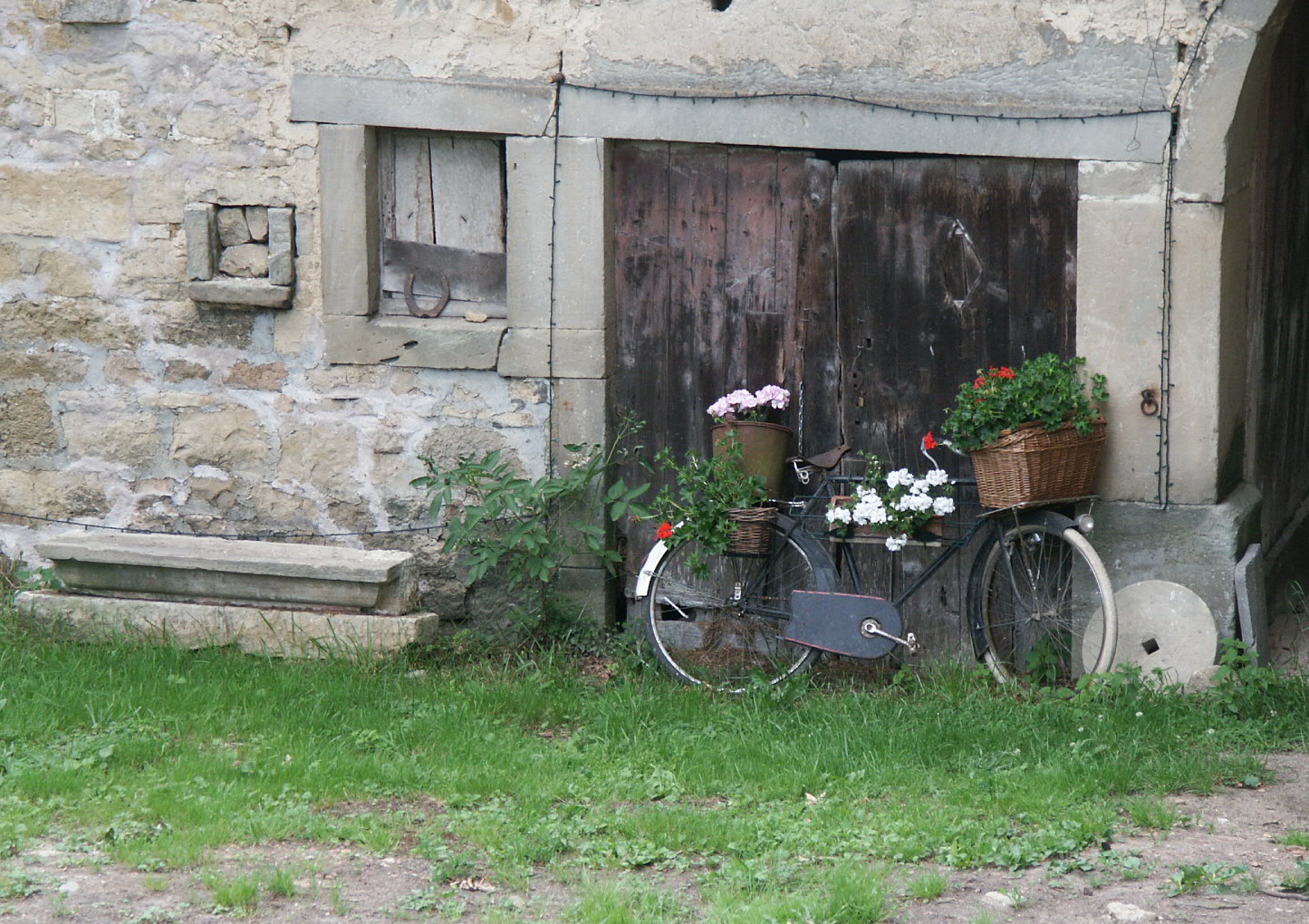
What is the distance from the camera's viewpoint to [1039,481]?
216 inches

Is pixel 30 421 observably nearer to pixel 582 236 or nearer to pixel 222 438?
pixel 222 438

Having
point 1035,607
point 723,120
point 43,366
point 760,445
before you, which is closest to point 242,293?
point 43,366

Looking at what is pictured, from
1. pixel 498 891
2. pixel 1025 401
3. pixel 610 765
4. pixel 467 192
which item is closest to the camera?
pixel 498 891

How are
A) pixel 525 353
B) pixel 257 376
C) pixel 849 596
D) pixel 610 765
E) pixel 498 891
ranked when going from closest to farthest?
pixel 498 891
pixel 610 765
pixel 849 596
pixel 525 353
pixel 257 376

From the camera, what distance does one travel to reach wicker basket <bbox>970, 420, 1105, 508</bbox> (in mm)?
5445

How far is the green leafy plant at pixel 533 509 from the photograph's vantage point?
6.02 meters

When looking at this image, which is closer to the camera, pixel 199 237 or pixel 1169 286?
pixel 1169 286

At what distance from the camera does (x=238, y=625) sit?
6.04 metres

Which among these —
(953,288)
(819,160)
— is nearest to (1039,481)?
(953,288)

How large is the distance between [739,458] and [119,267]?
8.88ft

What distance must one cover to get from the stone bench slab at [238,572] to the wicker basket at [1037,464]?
7.46 feet

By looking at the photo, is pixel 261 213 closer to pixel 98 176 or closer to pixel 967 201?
→ pixel 98 176

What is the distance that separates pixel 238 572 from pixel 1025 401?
3.08m

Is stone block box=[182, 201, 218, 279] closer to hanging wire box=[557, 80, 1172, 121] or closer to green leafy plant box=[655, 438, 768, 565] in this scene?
hanging wire box=[557, 80, 1172, 121]
